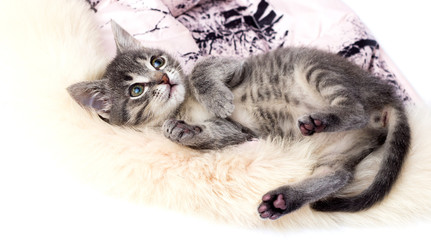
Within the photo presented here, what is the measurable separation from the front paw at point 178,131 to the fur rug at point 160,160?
0.03 metres

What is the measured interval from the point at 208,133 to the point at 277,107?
0.28 metres

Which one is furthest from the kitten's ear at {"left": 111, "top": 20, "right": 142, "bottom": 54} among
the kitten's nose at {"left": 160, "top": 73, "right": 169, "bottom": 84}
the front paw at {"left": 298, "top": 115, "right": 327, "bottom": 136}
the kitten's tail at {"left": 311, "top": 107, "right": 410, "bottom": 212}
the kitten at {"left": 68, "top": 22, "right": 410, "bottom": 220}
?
the kitten's tail at {"left": 311, "top": 107, "right": 410, "bottom": 212}

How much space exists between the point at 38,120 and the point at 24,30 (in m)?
0.35

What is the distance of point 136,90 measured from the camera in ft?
3.92

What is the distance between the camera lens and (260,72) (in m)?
1.31

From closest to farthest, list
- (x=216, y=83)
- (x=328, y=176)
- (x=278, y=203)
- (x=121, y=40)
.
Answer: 1. (x=278, y=203)
2. (x=328, y=176)
3. (x=216, y=83)
4. (x=121, y=40)

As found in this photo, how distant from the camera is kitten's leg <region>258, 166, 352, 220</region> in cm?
99

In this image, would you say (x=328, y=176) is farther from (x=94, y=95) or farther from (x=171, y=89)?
(x=94, y=95)

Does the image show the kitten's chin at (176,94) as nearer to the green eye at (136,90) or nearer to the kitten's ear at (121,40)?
the green eye at (136,90)

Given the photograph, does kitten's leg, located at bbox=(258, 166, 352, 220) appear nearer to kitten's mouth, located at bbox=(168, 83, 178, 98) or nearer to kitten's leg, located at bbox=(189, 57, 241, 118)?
kitten's leg, located at bbox=(189, 57, 241, 118)

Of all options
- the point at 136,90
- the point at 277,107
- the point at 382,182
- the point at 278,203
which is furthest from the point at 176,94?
the point at 382,182

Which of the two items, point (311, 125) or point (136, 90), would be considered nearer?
point (311, 125)

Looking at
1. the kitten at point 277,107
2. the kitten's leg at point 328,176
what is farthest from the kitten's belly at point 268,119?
the kitten's leg at point 328,176

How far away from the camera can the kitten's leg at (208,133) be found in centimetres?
109
